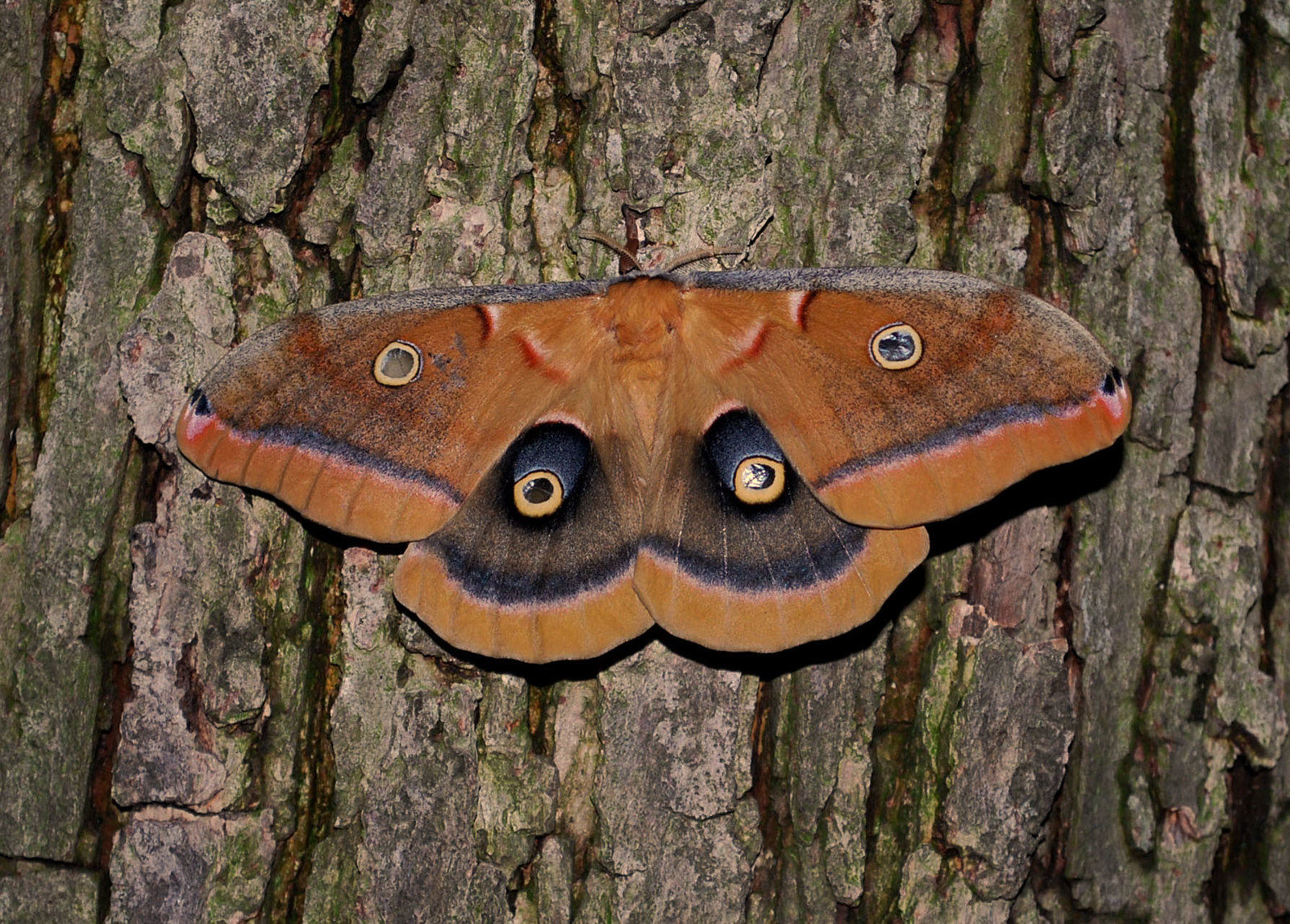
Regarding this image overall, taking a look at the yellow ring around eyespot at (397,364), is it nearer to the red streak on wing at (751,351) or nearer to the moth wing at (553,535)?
the moth wing at (553,535)

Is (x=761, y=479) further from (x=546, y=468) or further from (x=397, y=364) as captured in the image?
(x=397, y=364)

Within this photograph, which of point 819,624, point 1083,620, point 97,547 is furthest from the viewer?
point 1083,620

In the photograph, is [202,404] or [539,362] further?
[539,362]

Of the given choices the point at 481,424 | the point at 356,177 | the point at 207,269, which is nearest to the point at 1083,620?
the point at 481,424

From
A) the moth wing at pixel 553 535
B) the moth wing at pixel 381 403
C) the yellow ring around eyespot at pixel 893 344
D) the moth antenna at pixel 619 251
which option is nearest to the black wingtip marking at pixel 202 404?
the moth wing at pixel 381 403

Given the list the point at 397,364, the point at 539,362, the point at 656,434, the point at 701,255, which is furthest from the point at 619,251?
the point at 397,364

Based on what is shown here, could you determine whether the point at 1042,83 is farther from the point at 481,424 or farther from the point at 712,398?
the point at 481,424
